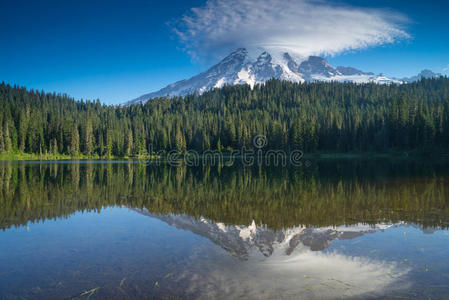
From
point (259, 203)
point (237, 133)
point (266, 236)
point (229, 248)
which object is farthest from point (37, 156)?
point (229, 248)

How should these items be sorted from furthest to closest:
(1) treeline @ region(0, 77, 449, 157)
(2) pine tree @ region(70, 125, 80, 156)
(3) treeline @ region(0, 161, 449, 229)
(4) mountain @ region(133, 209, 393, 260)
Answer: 1. (2) pine tree @ region(70, 125, 80, 156)
2. (1) treeline @ region(0, 77, 449, 157)
3. (3) treeline @ region(0, 161, 449, 229)
4. (4) mountain @ region(133, 209, 393, 260)

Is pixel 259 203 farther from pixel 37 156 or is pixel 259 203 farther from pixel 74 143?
pixel 74 143

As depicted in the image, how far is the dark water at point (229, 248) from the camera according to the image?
793 cm

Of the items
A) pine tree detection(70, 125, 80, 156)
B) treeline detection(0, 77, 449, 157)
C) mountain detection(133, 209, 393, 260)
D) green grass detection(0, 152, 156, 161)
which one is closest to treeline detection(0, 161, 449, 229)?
mountain detection(133, 209, 393, 260)

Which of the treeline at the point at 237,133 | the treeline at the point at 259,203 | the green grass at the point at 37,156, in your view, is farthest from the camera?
the green grass at the point at 37,156

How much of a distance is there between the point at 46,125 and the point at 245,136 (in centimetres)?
8249

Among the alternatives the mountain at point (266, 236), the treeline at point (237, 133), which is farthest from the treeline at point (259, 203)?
the treeline at point (237, 133)

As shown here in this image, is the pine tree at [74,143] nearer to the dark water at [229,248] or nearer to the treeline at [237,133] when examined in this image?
the treeline at [237,133]

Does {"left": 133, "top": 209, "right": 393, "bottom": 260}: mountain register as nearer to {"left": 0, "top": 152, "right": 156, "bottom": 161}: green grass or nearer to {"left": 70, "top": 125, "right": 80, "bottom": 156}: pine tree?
{"left": 0, "top": 152, "right": 156, "bottom": 161}: green grass

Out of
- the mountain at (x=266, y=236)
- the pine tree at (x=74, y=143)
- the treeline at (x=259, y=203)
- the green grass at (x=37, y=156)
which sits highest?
the pine tree at (x=74, y=143)

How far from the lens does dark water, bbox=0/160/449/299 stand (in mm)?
7926

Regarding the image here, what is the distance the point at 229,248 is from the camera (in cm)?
1129

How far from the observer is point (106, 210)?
19.4m

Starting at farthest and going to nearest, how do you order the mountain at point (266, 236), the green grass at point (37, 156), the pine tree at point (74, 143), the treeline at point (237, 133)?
the pine tree at point (74, 143) < the green grass at point (37, 156) < the treeline at point (237, 133) < the mountain at point (266, 236)
